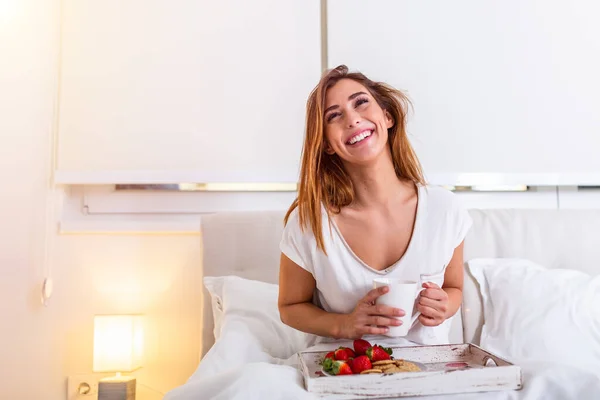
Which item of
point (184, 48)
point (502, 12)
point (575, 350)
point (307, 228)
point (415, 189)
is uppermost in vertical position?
point (502, 12)

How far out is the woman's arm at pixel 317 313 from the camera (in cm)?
108

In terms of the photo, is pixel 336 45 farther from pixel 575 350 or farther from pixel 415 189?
pixel 575 350

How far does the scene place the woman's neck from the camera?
1.36 metres

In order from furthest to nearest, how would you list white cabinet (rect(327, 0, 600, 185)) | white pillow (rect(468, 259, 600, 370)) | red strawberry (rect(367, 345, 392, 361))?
1. white cabinet (rect(327, 0, 600, 185))
2. white pillow (rect(468, 259, 600, 370))
3. red strawberry (rect(367, 345, 392, 361))

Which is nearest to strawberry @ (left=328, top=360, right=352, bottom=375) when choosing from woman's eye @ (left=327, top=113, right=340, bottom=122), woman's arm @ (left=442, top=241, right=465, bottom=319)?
woman's arm @ (left=442, top=241, right=465, bottom=319)

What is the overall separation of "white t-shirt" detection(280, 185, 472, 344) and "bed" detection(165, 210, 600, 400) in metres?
0.15

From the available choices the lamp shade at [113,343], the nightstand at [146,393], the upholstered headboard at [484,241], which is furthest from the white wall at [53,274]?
the upholstered headboard at [484,241]

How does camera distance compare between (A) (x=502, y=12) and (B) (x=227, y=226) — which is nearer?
(B) (x=227, y=226)

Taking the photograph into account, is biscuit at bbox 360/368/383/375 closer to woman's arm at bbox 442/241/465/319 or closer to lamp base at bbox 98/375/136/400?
woman's arm at bbox 442/241/465/319

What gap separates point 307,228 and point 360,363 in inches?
16.5

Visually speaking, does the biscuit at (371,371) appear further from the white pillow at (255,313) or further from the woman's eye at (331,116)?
the woman's eye at (331,116)

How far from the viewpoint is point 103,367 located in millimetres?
1815

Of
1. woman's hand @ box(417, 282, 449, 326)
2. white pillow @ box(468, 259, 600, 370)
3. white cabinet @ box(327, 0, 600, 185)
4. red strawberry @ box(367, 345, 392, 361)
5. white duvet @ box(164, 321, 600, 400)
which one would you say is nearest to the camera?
white duvet @ box(164, 321, 600, 400)

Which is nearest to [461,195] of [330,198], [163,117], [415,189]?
[415,189]
